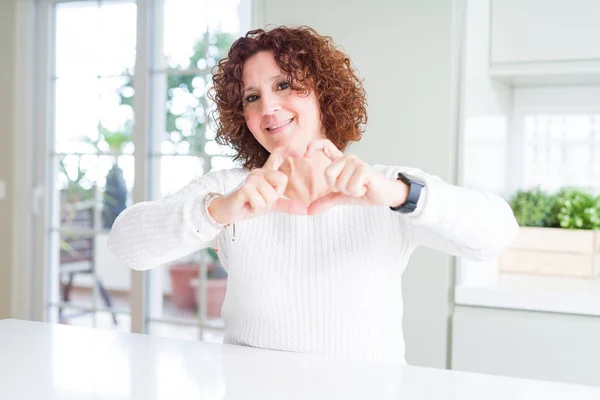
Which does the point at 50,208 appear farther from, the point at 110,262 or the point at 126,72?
the point at 110,262

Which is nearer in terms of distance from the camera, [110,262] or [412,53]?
[412,53]

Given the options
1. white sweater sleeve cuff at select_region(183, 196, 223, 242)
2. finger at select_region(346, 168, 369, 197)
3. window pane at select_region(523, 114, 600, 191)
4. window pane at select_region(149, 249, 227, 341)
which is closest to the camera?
finger at select_region(346, 168, 369, 197)

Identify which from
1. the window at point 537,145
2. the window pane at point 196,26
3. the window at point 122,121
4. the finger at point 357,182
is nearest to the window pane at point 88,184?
the window at point 122,121

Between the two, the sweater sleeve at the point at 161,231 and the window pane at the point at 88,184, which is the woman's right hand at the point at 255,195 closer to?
the sweater sleeve at the point at 161,231

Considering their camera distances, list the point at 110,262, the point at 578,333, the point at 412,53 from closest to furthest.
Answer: the point at 578,333 < the point at 412,53 < the point at 110,262

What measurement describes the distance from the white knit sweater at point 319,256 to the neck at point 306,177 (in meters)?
0.19

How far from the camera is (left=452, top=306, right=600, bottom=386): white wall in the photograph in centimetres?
215

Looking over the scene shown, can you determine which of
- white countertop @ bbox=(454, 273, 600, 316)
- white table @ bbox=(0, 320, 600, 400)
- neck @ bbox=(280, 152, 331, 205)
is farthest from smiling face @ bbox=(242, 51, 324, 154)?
white countertop @ bbox=(454, 273, 600, 316)

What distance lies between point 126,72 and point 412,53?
180cm

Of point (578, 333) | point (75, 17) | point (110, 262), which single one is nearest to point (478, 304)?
point (578, 333)

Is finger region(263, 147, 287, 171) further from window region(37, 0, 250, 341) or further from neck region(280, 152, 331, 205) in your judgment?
window region(37, 0, 250, 341)

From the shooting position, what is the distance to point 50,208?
11.5 feet

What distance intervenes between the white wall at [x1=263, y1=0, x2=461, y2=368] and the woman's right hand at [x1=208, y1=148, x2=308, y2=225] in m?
1.18

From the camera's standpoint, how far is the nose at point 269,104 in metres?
1.49
